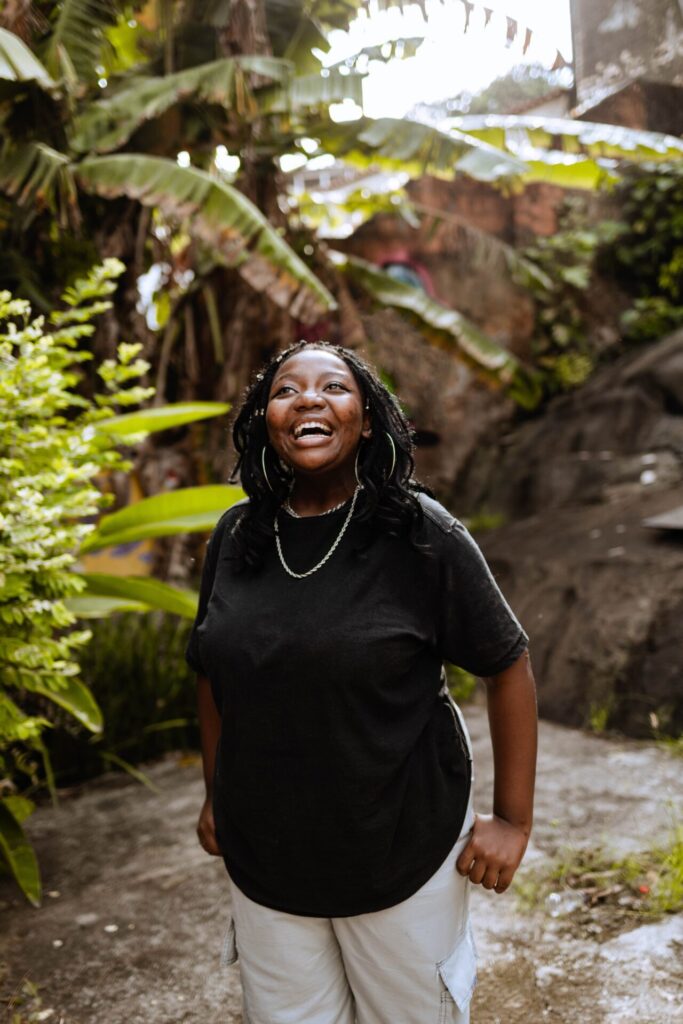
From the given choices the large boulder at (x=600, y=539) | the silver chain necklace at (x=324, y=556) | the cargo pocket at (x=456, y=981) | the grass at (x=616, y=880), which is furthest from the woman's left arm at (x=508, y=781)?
the large boulder at (x=600, y=539)

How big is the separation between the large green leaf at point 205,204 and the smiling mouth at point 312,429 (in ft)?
12.0

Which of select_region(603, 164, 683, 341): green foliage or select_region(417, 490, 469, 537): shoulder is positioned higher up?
select_region(603, 164, 683, 341): green foliage

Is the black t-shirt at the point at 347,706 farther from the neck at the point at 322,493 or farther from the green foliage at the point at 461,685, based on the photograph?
the green foliage at the point at 461,685

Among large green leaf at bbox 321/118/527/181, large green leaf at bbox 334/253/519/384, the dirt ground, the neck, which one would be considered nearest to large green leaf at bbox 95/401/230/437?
the dirt ground

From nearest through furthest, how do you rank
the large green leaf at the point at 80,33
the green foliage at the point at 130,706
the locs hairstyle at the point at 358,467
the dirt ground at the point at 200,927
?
the locs hairstyle at the point at 358,467 < the dirt ground at the point at 200,927 < the green foliage at the point at 130,706 < the large green leaf at the point at 80,33

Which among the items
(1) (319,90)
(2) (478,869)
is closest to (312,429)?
(2) (478,869)

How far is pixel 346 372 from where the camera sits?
165 cm

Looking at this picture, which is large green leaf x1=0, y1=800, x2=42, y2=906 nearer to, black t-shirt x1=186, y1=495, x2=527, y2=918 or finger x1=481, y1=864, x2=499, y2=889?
black t-shirt x1=186, y1=495, x2=527, y2=918

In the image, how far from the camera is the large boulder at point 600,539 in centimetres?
471

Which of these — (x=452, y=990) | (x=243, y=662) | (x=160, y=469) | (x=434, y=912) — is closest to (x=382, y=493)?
(x=243, y=662)

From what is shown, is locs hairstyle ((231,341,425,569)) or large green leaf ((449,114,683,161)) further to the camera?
large green leaf ((449,114,683,161))

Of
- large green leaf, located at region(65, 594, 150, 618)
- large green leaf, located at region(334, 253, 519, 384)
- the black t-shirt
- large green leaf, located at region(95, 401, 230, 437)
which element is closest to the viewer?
the black t-shirt

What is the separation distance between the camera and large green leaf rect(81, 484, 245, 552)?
3.72m

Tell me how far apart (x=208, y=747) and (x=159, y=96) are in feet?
15.0
